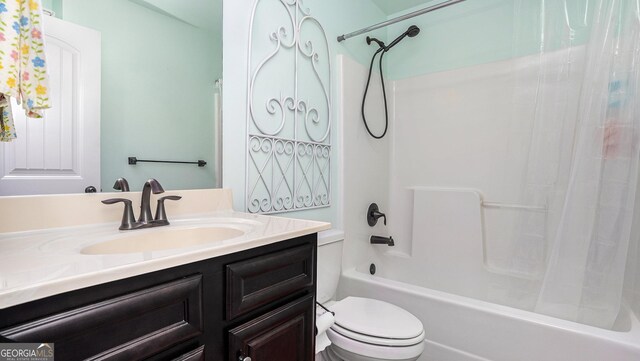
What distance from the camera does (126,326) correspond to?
1.73 feet

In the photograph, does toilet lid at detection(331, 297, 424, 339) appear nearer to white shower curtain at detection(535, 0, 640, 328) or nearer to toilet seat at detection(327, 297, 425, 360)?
toilet seat at detection(327, 297, 425, 360)

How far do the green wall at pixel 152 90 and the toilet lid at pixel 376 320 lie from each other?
80 cm

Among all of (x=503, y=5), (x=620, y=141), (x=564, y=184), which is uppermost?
(x=503, y=5)

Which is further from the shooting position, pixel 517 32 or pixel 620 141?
pixel 517 32

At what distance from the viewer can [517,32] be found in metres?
1.59

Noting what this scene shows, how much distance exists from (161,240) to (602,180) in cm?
177

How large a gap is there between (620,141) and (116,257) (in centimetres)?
184

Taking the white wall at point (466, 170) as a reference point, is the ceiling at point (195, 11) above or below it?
above

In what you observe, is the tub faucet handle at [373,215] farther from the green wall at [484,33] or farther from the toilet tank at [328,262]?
A: the green wall at [484,33]

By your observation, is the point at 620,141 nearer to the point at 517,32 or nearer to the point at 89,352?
the point at 517,32

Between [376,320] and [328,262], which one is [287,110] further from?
[376,320]

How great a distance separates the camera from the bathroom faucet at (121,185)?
96 centimetres

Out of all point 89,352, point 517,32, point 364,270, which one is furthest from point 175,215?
point 517,32

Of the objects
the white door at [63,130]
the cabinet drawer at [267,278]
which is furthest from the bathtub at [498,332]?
the white door at [63,130]
